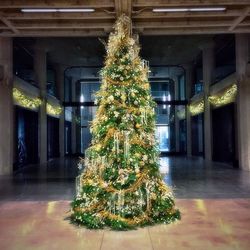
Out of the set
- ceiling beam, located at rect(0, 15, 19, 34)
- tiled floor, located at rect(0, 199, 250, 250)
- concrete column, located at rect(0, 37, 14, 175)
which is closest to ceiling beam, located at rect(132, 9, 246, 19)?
ceiling beam, located at rect(0, 15, 19, 34)

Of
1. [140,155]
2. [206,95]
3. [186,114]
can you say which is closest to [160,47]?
[206,95]

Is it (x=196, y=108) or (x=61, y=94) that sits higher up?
(x=61, y=94)

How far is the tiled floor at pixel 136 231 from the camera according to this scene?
462 cm

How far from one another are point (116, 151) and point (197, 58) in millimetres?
18450

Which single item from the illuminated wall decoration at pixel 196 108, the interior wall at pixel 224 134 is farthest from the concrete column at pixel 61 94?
the interior wall at pixel 224 134

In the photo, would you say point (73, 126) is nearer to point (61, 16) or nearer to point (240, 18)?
point (61, 16)

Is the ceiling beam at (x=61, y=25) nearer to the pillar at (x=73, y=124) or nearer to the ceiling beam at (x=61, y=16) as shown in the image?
the ceiling beam at (x=61, y=16)

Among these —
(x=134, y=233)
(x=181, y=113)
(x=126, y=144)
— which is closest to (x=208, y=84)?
(x=181, y=113)

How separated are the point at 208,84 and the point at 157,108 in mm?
8423

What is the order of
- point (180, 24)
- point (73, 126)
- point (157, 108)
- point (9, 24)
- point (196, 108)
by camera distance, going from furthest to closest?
point (157, 108), point (73, 126), point (196, 108), point (180, 24), point (9, 24)

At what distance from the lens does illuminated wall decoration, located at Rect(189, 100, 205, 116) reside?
69.1ft

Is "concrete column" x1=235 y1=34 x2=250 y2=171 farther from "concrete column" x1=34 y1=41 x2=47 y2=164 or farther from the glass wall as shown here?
the glass wall

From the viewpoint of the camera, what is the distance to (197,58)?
22859mm

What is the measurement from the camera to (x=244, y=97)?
14.0 meters
